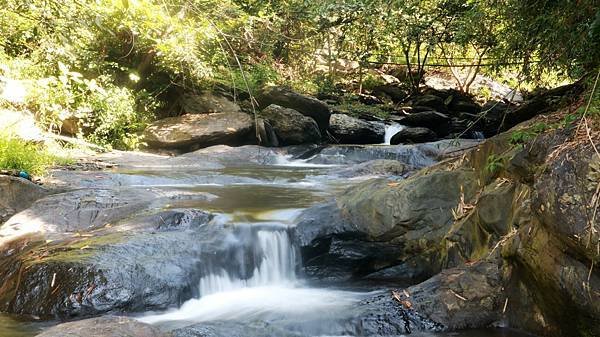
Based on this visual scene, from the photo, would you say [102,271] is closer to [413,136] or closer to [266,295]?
[266,295]

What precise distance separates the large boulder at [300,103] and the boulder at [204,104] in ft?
3.42

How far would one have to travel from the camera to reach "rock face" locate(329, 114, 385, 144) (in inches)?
591

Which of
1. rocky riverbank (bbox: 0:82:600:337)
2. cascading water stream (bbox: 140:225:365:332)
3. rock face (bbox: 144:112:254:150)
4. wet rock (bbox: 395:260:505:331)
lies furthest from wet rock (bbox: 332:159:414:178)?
wet rock (bbox: 395:260:505:331)

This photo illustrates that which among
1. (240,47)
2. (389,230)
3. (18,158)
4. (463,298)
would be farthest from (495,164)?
(240,47)

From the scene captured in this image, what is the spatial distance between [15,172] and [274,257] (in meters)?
4.23

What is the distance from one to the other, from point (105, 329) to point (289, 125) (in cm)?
1126

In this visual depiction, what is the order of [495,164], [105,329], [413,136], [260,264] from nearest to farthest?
[105,329] → [495,164] → [260,264] → [413,136]

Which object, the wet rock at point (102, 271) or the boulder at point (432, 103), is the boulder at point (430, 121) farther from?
the wet rock at point (102, 271)

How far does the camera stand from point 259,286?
528 centimetres

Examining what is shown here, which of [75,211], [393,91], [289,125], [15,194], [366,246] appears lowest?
[366,246]

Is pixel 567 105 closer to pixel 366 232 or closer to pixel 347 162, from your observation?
pixel 366 232

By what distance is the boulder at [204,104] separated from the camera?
14688mm

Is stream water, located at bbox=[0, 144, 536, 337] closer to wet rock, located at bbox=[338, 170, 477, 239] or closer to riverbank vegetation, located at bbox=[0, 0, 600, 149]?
wet rock, located at bbox=[338, 170, 477, 239]

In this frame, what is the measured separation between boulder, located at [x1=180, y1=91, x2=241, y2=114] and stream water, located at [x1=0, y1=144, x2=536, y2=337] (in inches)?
264
